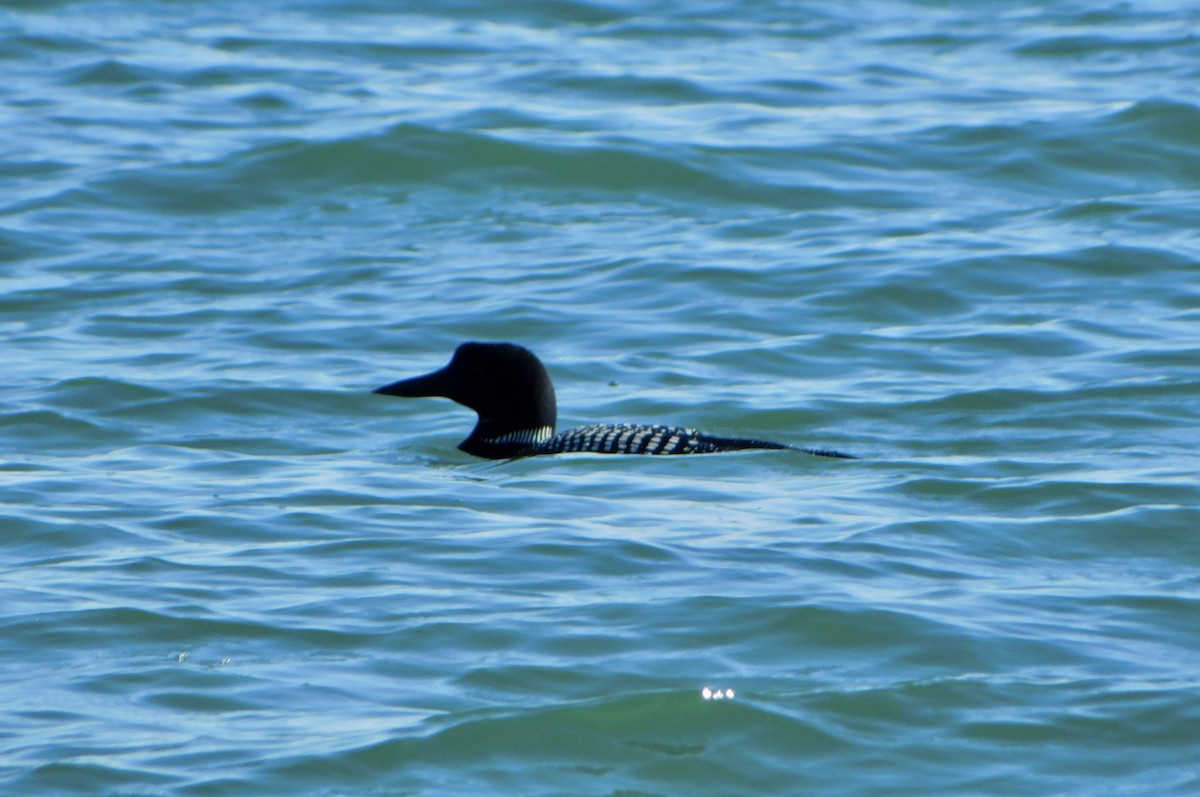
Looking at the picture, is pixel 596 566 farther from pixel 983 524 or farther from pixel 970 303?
pixel 970 303

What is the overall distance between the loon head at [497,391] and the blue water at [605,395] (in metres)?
0.25

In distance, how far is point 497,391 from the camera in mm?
8156

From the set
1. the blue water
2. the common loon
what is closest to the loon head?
the common loon

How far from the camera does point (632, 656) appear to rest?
511 centimetres

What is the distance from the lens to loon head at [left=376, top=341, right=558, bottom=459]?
8.15m

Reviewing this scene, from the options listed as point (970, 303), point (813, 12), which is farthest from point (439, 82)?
point (970, 303)

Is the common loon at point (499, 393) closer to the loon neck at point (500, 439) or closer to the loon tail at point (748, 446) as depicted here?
the loon neck at point (500, 439)

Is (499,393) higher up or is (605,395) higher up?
(499,393)

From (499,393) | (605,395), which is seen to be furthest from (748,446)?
(605,395)

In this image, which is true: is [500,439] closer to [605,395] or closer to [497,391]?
[497,391]

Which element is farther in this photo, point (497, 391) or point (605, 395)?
point (605, 395)

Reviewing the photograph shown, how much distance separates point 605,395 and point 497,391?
32.6 inches

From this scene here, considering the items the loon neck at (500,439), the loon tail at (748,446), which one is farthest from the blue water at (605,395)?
the loon neck at (500,439)

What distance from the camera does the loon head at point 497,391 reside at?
26.7 ft
